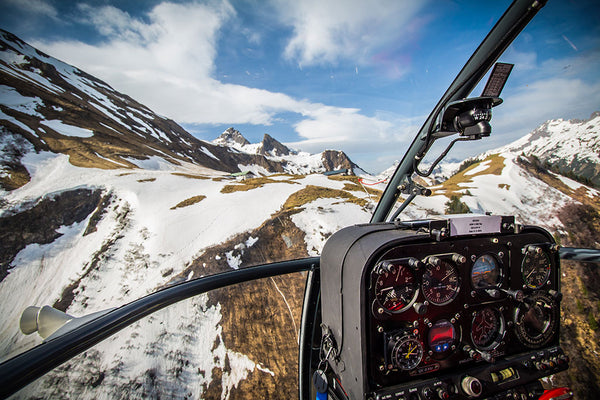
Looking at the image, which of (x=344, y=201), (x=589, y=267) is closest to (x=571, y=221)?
(x=589, y=267)

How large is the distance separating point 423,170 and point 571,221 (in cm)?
1911

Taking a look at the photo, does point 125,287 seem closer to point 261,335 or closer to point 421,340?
point 261,335

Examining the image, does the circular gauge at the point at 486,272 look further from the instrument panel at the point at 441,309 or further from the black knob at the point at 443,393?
the black knob at the point at 443,393

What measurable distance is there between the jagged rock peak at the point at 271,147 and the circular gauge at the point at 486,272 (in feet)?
594

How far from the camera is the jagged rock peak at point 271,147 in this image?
7111 inches

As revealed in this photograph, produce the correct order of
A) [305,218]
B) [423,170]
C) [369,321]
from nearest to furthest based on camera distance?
[369,321] < [423,170] < [305,218]

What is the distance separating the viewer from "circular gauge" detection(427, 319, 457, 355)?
194cm

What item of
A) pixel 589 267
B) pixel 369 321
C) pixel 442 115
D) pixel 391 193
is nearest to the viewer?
pixel 369 321

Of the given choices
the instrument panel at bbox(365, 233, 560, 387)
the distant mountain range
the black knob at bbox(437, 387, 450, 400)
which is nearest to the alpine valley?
the distant mountain range

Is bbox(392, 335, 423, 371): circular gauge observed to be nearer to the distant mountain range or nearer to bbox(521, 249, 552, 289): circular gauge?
bbox(521, 249, 552, 289): circular gauge

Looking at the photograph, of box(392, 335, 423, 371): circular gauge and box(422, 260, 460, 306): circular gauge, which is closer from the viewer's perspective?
box(392, 335, 423, 371): circular gauge

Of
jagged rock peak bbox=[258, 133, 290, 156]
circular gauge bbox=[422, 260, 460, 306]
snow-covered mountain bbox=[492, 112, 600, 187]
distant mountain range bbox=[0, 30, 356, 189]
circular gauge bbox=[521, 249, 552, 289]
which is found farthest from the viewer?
jagged rock peak bbox=[258, 133, 290, 156]

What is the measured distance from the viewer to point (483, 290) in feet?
6.90

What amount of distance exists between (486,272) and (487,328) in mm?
488
